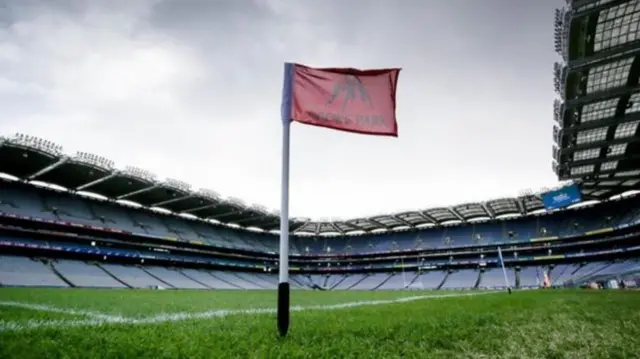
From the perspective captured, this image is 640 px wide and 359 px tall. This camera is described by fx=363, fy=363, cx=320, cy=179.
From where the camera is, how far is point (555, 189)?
49000mm

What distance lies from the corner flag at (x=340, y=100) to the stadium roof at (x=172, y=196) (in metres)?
39.0

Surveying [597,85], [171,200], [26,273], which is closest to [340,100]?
[597,85]

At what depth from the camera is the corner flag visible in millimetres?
6574

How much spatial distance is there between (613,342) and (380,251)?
7481cm

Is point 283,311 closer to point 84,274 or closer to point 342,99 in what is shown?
point 342,99

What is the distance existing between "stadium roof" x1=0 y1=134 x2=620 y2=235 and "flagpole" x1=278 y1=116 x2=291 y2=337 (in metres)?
39.3

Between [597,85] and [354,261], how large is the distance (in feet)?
202

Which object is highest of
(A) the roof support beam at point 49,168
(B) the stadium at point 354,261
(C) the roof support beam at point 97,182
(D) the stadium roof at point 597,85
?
(D) the stadium roof at point 597,85

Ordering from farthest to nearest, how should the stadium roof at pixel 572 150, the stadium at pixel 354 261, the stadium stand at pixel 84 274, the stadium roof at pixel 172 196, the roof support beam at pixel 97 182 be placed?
1. the roof support beam at pixel 97 182
2. the stadium stand at pixel 84 274
3. the stadium roof at pixel 172 196
4. the stadium roof at pixel 572 150
5. the stadium at pixel 354 261

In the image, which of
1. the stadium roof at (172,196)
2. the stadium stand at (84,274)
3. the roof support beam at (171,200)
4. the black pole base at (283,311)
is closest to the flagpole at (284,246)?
the black pole base at (283,311)

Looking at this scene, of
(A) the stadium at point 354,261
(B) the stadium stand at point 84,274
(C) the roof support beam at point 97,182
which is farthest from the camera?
(C) the roof support beam at point 97,182

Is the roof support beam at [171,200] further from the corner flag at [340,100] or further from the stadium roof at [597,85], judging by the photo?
the corner flag at [340,100]

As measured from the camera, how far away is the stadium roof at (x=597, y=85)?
2088cm

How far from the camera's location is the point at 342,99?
6.92m
